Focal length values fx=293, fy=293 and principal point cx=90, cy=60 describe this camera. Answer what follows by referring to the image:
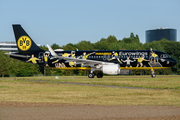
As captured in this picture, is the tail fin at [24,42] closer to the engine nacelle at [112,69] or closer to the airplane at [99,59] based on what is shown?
the airplane at [99,59]

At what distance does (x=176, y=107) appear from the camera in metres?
16.9

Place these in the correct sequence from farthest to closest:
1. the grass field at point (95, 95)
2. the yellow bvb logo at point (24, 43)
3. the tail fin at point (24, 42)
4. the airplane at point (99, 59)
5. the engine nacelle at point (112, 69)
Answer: the yellow bvb logo at point (24, 43)
the tail fin at point (24, 42)
the airplane at point (99, 59)
the engine nacelle at point (112, 69)
the grass field at point (95, 95)

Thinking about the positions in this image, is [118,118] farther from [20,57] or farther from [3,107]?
[20,57]

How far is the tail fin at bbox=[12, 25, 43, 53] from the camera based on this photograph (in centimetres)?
5169

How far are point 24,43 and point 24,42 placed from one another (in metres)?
0.18

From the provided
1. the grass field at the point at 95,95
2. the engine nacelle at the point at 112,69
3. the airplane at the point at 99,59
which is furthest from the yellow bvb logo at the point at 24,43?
the grass field at the point at 95,95

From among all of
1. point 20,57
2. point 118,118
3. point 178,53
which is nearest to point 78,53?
point 20,57

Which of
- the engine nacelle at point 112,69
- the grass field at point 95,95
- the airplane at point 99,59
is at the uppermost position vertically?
the airplane at point 99,59

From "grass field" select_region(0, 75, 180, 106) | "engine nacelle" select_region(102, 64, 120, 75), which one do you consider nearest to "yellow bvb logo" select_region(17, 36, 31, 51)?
"engine nacelle" select_region(102, 64, 120, 75)

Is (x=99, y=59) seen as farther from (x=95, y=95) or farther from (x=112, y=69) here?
A: (x=95, y=95)

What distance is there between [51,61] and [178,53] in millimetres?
69534

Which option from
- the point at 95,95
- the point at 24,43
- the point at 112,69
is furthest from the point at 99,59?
the point at 95,95

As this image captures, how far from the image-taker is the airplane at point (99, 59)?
4747 centimetres

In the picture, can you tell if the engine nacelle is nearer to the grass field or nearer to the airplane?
the airplane
